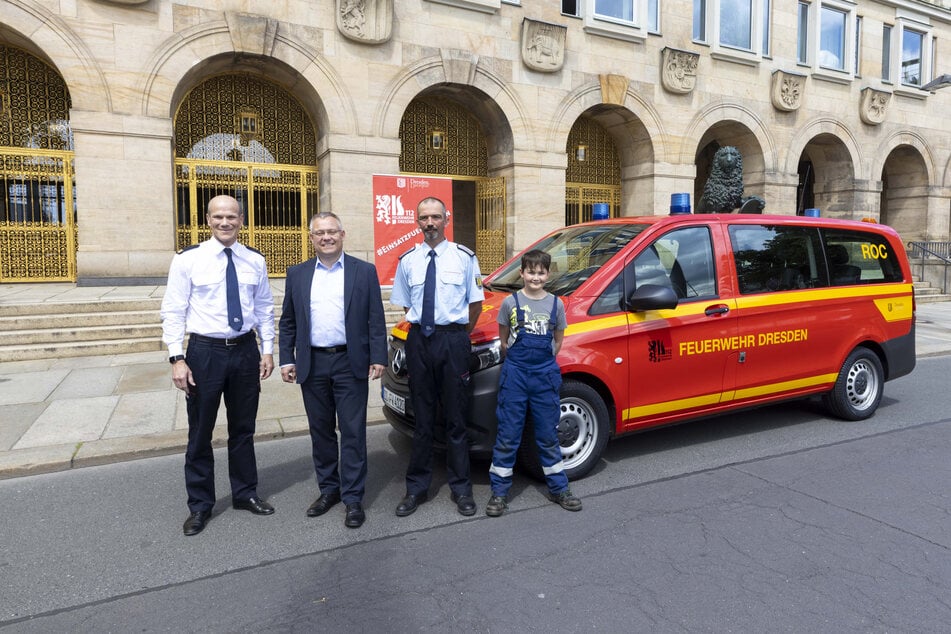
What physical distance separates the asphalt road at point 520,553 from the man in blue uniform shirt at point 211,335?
405 mm

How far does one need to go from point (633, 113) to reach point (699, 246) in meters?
12.6

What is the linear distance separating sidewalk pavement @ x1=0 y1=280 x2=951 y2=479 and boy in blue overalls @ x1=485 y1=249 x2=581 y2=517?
7.62 ft

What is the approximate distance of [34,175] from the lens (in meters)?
12.6

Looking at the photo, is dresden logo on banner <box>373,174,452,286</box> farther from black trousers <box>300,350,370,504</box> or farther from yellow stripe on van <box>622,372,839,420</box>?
black trousers <box>300,350,370,504</box>

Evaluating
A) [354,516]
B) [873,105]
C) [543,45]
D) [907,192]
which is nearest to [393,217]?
[543,45]

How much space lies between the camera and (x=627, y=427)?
4582 millimetres

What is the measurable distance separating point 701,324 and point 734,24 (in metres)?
16.7

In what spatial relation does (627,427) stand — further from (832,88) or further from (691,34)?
(832,88)

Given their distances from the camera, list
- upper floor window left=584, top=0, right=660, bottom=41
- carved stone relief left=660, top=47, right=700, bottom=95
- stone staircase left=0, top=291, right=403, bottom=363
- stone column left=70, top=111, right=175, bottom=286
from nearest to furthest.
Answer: stone staircase left=0, top=291, right=403, bottom=363
stone column left=70, top=111, right=175, bottom=286
upper floor window left=584, top=0, right=660, bottom=41
carved stone relief left=660, top=47, right=700, bottom=95

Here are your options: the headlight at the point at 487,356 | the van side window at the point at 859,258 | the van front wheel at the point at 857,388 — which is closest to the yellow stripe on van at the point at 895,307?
the van side window at the point at 859,258

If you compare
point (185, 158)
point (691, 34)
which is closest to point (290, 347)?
point (185, 158)

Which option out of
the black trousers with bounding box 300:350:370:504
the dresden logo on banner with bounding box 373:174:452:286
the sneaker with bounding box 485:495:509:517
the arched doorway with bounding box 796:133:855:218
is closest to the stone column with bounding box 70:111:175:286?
the dresden logo on banner with bounding box 373:174:452:286

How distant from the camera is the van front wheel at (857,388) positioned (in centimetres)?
576

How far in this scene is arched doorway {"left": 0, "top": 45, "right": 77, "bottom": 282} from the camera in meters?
12.5
